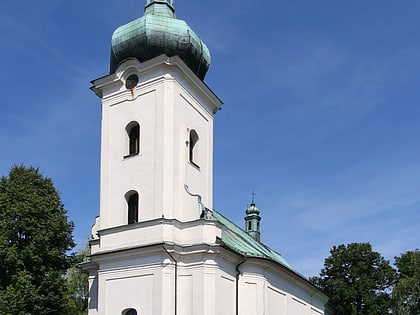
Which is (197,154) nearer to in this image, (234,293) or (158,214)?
(158,214)

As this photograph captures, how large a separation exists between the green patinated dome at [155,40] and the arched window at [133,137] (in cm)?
248

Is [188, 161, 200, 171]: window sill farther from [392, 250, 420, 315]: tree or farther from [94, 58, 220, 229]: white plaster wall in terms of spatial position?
[392, 250, 420, 315]: tree

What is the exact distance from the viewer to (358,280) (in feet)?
133

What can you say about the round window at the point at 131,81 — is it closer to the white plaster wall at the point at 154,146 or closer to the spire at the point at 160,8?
the white plaster wall at the point at 154,146

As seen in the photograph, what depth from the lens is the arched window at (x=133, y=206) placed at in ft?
71.4

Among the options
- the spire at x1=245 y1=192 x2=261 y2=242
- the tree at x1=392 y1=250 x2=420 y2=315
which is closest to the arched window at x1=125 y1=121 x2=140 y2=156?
the tree at x1=392 y1=250 x2=420 y2=315

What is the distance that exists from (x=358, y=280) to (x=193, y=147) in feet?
70.9

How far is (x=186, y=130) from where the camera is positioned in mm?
22688

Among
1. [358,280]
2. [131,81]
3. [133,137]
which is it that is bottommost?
[358,280]

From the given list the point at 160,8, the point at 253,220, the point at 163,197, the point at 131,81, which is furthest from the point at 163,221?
the point at 253,220

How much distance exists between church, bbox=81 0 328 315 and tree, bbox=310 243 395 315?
1633 cm

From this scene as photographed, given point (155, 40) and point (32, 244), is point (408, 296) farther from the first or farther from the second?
point (32, 244)

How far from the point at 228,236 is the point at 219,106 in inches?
211

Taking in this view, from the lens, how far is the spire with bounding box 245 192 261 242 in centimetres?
3847
